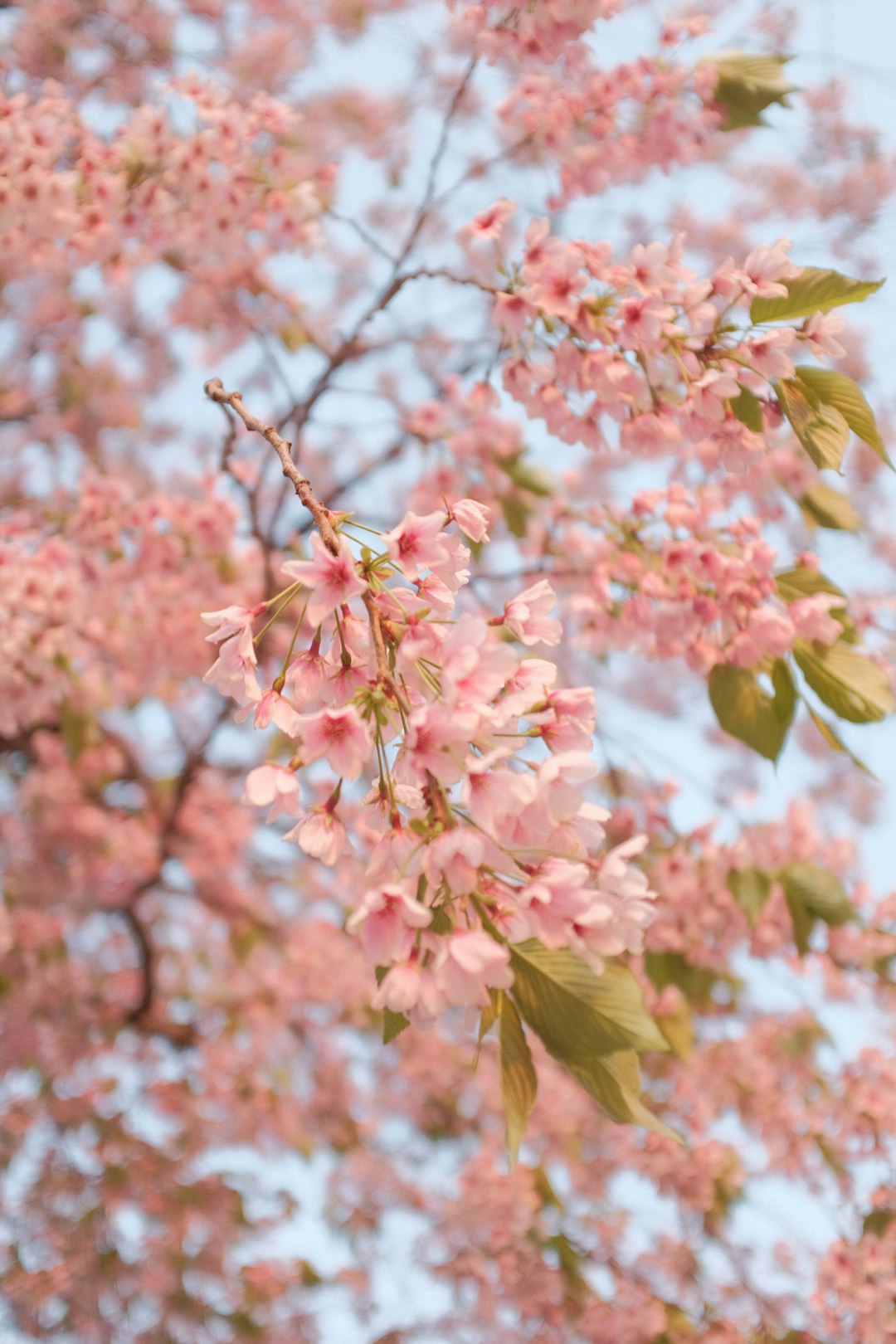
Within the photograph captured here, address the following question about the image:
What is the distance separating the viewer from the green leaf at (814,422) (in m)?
1.29

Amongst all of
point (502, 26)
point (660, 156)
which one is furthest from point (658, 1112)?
point (502, 26)

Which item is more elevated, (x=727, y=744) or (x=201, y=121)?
(x=201, y=121)

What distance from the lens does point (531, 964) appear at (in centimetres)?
85

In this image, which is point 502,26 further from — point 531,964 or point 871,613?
point 531,964

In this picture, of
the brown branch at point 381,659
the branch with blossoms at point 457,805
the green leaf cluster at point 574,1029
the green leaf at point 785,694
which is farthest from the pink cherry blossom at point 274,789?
the green leaf at point 785,694

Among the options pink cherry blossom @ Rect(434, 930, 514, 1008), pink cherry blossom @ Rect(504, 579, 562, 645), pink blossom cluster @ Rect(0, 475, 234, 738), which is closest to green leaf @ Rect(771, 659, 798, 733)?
pink cherry blossom @ Rect(504, 579, 562, 645)

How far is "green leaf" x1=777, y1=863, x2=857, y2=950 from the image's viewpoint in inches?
77.4

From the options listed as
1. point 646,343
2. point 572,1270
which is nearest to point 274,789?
point 646,343

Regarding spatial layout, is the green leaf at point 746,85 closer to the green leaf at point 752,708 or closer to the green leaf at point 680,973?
the green leaf at point 752,708

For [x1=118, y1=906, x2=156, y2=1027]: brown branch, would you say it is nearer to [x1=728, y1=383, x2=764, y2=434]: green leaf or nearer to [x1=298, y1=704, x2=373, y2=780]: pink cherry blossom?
[x1=728, y1=383, x2=764, y2=434]: green leaf

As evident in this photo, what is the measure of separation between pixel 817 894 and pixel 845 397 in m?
1.08

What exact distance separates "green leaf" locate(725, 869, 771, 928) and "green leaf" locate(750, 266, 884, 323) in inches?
45.9

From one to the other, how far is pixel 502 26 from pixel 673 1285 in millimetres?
3128

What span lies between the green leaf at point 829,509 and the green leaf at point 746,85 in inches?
30.3
